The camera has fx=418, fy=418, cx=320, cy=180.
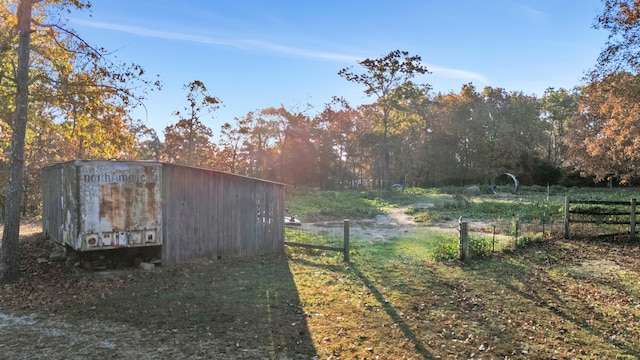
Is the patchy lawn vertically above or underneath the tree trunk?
underneath

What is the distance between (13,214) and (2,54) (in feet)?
15.0

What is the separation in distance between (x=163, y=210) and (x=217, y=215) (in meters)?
1.26

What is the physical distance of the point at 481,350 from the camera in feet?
16.0

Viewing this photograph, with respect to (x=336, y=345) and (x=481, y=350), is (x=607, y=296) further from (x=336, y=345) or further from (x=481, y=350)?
(x=336, y=345)

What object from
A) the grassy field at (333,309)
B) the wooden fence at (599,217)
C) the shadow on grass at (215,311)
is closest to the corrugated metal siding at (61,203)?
the grassy field at (333,309)

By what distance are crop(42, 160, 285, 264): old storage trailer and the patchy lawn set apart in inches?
22.7

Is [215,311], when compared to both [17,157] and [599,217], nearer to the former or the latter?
[17,157]

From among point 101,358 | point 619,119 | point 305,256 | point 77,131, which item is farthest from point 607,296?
point 77,131

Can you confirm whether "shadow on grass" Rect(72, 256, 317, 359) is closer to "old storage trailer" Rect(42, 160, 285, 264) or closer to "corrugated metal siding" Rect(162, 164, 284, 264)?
"corrugated metal siding" Rect(162, 164, 284, 264)

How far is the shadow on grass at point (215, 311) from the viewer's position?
4.93 meters

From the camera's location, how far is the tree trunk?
7.70 meters

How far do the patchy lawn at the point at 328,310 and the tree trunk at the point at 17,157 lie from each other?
1.54 feet

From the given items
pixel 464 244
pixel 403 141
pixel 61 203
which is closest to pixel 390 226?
pixel 464 244

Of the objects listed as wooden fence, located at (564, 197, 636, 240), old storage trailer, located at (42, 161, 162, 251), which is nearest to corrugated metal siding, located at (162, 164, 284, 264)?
old storage trailer, located at (42, 161, 162, 251)
